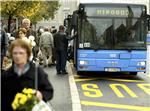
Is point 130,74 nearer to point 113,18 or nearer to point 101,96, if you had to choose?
point 113,18

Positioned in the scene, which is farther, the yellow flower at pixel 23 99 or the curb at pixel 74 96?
the curb at pixel 74 96

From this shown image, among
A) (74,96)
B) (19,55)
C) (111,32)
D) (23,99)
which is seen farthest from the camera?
(111,32)

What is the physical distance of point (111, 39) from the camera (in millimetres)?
17234

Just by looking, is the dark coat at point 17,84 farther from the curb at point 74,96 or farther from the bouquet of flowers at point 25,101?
the curb at point 74,96

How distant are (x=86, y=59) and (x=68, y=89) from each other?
10.3 ft

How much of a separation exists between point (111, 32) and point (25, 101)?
12333 millimetres

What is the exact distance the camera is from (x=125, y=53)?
17.1 metres

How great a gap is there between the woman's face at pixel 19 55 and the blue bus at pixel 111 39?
11.9m

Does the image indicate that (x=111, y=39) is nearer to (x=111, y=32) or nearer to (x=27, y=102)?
(x=111, y=32)

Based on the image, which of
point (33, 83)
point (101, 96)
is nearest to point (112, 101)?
point (101, 96)

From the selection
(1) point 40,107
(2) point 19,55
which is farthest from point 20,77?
(1) point 40,107

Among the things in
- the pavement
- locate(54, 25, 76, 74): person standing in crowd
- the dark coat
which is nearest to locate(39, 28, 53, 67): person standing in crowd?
locate(54, 25, 76, 74): person standing in crowd

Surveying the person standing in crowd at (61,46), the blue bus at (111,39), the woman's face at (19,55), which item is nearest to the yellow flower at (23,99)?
the woman's face at (19,55)

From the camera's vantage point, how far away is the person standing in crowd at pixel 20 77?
519 centimetres
